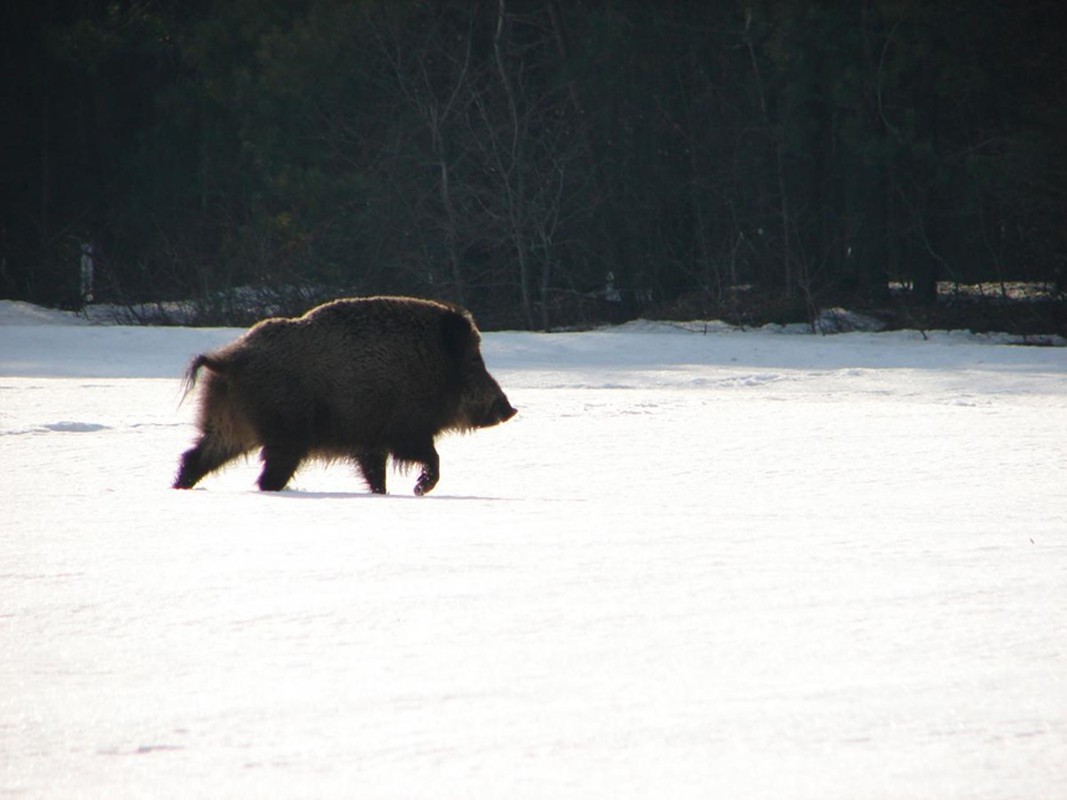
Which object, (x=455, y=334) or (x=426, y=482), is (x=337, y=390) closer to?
(x=426, y=482)

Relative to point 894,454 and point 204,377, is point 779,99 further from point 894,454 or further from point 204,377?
point 204,377

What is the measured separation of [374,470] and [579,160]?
1981 cm

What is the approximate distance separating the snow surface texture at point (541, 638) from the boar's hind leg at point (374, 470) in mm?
538

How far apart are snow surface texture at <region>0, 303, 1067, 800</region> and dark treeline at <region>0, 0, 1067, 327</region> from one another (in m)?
17.8

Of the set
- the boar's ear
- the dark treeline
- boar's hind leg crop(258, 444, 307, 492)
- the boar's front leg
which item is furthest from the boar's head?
the dark treeline

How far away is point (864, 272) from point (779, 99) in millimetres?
3676

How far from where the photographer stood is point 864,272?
25250 mm

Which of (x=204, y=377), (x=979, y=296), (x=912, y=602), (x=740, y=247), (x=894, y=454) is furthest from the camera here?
(x=740, y=247)

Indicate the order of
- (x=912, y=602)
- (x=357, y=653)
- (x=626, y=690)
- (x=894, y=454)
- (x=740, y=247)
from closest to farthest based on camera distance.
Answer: (x=626, y=690) < (x=357, y=653) < (x=912, y=602) < (x=894, y=454) < (x=740, y=247)

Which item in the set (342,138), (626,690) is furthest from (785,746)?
(342,138)

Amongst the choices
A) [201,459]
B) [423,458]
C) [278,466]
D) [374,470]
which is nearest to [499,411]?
[423,458]

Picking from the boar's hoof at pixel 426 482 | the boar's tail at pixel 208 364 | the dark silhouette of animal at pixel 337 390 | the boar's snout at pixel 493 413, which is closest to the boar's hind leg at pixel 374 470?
the dark silhouette of animal at pixel 337 390

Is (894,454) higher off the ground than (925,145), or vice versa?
(925,145)

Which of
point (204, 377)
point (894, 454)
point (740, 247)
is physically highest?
point (740, 247)
